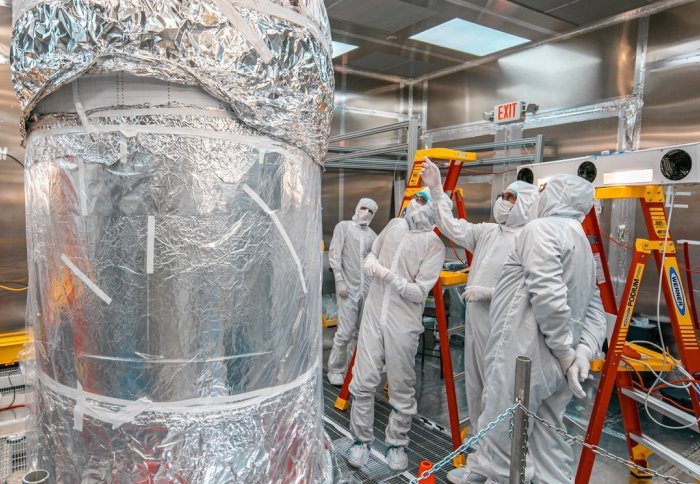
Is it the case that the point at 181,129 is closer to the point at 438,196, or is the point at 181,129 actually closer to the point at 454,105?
the point at 438,196

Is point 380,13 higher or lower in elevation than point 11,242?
higher

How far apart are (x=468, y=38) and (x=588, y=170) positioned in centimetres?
223

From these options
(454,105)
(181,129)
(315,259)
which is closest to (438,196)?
(315,259)

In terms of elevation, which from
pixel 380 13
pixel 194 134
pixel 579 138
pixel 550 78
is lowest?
pixel 194 134

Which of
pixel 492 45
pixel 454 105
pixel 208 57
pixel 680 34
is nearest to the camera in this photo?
pixel 208 57

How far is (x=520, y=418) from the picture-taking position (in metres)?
1.38

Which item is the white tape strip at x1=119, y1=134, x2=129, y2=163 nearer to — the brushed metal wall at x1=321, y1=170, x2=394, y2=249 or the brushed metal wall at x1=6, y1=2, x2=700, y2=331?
the brushed metal wall at x1=6, y1=2, x2=700, y2=331

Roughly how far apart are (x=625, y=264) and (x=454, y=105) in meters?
2.53

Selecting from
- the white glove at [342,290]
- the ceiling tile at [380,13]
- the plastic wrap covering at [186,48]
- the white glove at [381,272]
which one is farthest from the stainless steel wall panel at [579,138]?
the plastic wrap covering at [186,48]

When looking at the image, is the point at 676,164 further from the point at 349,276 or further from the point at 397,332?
the point at 349,276

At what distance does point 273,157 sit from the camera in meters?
1.06

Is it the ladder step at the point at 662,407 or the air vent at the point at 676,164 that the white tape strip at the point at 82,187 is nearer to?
the air vent at the point at 676,164

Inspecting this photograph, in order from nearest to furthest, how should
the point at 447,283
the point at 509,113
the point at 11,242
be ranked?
the point at 447,283
the point at 11,242
the point at 509,113

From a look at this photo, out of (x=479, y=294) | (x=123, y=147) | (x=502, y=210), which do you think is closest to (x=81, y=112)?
(x=123, y=147)
